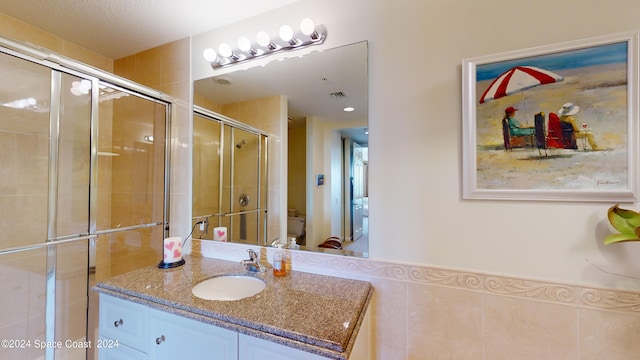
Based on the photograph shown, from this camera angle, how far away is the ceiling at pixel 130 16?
134 centimetres

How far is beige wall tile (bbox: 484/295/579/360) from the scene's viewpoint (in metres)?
0.90

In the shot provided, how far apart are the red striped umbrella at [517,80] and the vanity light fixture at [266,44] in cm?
Answer: 83

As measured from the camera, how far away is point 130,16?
1432mm

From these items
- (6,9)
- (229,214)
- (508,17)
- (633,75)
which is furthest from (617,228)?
(6,9)

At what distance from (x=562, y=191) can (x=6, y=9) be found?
2.89 meters

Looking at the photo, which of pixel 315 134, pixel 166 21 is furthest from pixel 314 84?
pixel 166 21

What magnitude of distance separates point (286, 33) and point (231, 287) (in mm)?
1382

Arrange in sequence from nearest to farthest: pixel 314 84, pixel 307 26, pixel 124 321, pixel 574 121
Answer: pixel 574 121
pixel 124 321
pixel 307 26
pixel 314 84

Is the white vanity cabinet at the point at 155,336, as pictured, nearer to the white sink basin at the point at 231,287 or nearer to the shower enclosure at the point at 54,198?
the white sink basin at the point at 231,287

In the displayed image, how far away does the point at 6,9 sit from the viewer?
1372 mm

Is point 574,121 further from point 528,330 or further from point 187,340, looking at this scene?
point 187,340

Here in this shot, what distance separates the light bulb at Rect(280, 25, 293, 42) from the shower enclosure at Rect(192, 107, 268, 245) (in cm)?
54

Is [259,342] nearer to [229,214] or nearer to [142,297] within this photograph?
[142,297]
